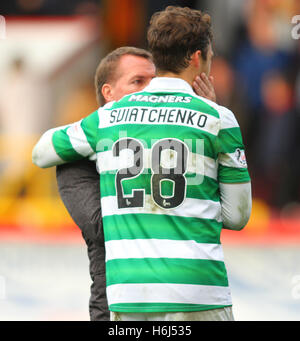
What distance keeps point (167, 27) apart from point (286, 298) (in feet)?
10.3

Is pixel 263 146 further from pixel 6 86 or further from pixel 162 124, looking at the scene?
pixel 162 124

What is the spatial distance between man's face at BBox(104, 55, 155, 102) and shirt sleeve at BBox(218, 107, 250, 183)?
47cm

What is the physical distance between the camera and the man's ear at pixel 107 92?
9.96 feet

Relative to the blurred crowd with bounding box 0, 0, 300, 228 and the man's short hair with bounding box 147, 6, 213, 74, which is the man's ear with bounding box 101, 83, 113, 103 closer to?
the man's short hair with bounding box 147, 6, 213, 74

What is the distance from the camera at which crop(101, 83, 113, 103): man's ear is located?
3035 mm

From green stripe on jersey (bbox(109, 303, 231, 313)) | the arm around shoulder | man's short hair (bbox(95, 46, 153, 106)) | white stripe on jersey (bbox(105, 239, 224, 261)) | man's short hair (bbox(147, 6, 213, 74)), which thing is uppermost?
man's short hair (bbox(95, 46, 153, 106))

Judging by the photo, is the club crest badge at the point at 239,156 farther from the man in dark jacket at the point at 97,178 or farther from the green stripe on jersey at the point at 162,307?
the green stripe on jersey at the point at 162,307

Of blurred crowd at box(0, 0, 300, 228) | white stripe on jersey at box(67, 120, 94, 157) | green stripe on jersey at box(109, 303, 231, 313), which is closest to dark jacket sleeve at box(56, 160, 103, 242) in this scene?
white stripe on jersey at box(67, 120, 94, 157)

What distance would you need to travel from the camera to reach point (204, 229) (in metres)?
2.56

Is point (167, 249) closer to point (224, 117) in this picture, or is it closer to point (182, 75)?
point (224, 117)

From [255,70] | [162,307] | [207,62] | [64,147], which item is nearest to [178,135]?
[207,62]

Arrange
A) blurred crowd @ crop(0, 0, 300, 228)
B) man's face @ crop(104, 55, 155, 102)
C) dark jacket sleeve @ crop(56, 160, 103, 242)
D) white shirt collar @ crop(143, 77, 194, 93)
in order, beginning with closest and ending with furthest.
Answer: white shirt collar @ crop(143, 77, 194, 93) → dark jacket sleeve @ crop(56, 160, 103, 242) → man's face @ crop(104, 55, 155, 102) → blurred crowd @ crop(0, 0, 300, 228)

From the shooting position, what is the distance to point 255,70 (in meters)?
8.10

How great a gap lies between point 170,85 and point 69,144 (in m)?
0.39
